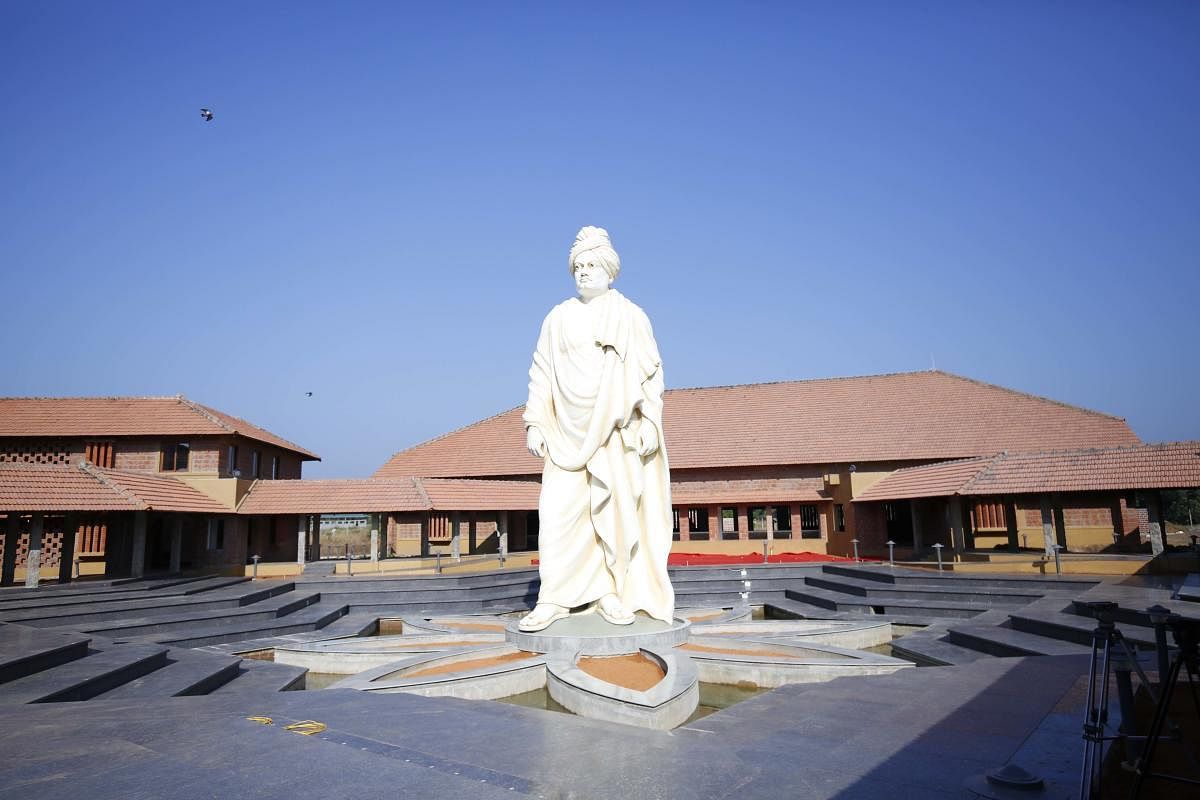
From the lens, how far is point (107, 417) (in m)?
23.1

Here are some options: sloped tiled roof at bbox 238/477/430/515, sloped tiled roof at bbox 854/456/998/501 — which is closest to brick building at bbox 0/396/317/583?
sloped tiled roof at bbox 238/477/430/515

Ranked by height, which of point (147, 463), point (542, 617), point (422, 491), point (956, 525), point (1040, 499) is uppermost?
point (147, 463)

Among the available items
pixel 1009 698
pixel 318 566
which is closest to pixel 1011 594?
pixel 1009 698

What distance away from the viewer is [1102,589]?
504 inches

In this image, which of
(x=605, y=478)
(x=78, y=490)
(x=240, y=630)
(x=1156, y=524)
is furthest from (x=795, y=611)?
(x=78, y=490)

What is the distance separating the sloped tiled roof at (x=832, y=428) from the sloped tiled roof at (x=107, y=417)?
8.73 m

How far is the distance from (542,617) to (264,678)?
11.1 ft

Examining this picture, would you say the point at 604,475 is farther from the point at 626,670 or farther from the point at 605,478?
the point at 626,670

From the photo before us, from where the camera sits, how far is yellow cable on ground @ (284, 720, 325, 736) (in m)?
4.34

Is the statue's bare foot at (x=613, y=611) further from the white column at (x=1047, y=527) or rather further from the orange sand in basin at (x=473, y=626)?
the white column at (x=1047, y=527)

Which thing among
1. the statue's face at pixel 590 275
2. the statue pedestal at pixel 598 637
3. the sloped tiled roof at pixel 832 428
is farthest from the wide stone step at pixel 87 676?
the sloped tiled roof at pixel 832 428

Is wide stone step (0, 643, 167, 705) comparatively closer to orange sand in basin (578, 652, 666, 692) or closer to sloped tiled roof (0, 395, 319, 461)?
orange sand in basin (578, 652, 666, 692)

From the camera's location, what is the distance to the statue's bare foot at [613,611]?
28.5 feet

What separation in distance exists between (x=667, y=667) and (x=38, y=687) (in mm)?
5952
